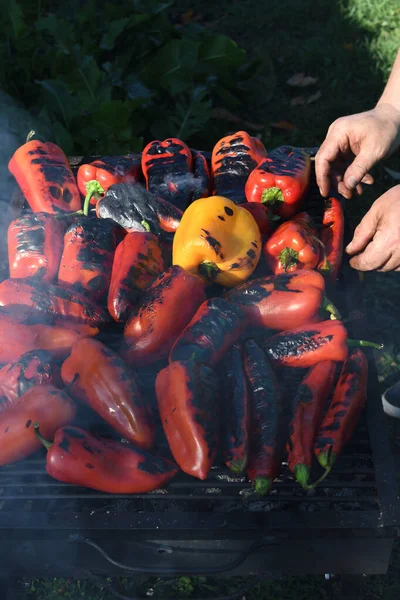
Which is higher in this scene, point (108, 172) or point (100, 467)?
point (108, 172)

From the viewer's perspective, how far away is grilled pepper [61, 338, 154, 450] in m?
1.80

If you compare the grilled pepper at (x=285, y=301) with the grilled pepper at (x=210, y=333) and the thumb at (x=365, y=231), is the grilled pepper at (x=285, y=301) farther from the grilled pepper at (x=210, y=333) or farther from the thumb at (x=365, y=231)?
the thumb at (x=365, y=231)

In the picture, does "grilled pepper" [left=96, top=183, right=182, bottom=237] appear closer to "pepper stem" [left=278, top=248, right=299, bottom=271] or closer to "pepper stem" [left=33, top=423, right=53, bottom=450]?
"pepper stem" [left=278, top=248, right=299, bottom=271]

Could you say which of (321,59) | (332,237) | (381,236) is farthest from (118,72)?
(381,236)

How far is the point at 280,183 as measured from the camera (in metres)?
2.49

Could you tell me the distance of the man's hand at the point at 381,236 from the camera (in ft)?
7.06

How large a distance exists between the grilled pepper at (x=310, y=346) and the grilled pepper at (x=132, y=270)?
1.61ft

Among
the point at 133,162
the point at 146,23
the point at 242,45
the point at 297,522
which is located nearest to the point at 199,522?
the point at 297,522

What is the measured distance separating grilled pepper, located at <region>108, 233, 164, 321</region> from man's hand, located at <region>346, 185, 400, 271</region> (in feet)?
2.45

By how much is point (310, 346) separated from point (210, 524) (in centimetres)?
64

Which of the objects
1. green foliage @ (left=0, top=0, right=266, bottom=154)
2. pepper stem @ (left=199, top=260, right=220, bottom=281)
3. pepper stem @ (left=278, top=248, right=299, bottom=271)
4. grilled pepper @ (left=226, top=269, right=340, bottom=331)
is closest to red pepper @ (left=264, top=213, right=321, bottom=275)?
pepper stem @ (left=278, top=248, right=299, bottom=271)

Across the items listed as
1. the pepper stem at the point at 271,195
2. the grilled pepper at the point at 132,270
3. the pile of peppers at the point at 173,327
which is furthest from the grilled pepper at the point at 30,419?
the pepper stem at the point at 271,195

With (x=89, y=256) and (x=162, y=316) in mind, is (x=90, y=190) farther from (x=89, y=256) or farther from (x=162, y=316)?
(x=162, y=316)

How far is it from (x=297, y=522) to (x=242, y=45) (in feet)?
14.9
